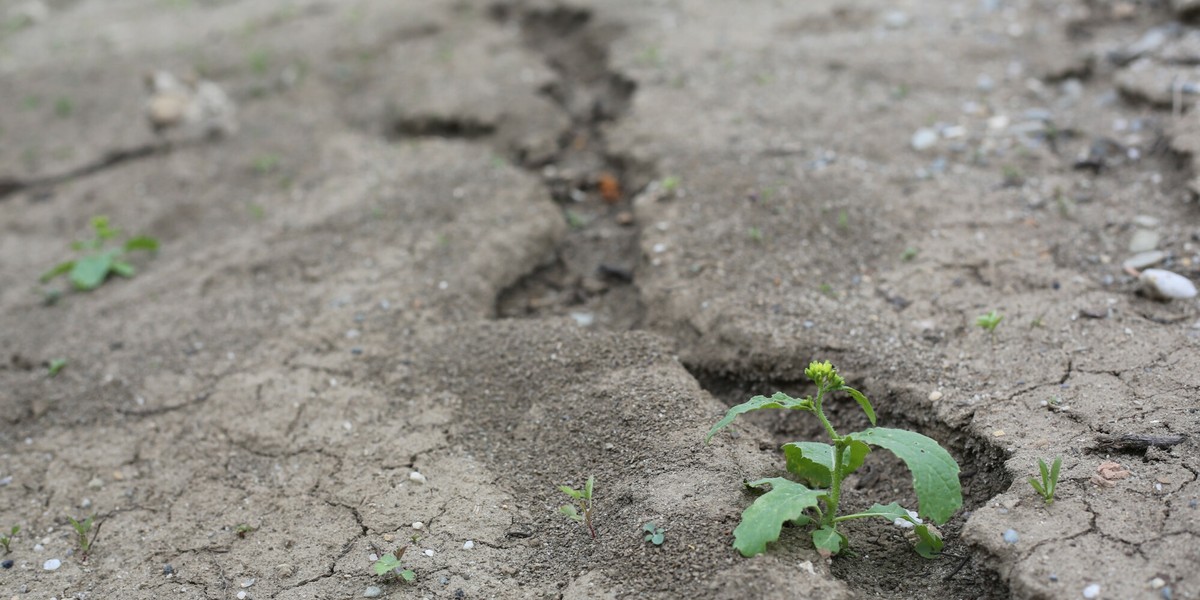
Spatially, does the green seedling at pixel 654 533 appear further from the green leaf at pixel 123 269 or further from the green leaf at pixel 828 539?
the green leaf at pixel 123 269

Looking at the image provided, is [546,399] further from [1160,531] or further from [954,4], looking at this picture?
[954,4]

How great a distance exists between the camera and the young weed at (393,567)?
239cm

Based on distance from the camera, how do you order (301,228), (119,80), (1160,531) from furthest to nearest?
(119,80)
(301,228)
(1160,531)

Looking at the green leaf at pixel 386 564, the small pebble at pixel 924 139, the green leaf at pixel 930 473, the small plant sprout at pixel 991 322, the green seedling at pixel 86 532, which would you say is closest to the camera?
the green leaf at pixel 930 473

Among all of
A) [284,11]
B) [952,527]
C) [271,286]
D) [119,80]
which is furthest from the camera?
[284,11]

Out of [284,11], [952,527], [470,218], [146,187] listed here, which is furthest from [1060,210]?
[284,11]

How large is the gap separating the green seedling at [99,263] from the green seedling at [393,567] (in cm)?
236

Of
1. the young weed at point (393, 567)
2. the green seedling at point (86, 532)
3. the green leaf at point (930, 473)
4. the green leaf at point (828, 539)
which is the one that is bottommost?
the green seedling at point (86, 532)

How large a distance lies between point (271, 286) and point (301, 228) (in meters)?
0.42

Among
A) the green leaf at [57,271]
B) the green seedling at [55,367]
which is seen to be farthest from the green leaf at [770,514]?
the green leaf at [57,271]

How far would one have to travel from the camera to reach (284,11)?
662 cm

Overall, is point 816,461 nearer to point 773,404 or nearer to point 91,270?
point 773,404

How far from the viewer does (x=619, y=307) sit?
3523 millimetres

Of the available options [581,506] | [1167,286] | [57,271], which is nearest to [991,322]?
[1167,286]
